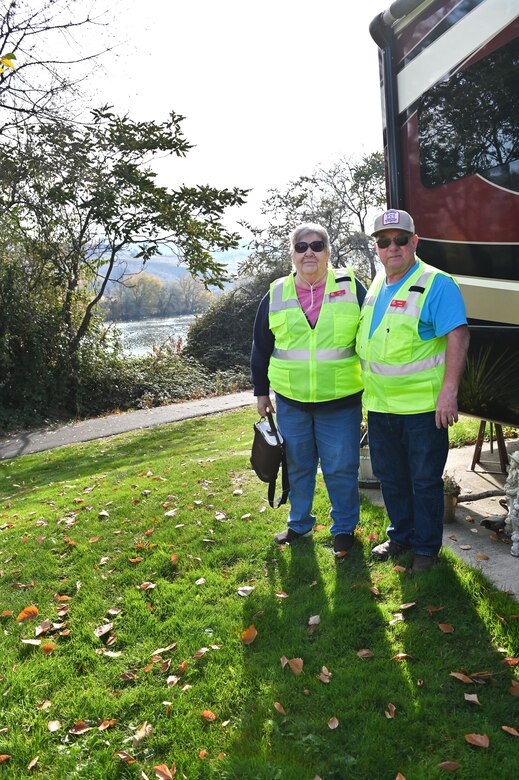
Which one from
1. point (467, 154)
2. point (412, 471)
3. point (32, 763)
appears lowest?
point (32, 763)

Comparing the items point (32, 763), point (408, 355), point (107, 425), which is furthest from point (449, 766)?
point (107, 425)

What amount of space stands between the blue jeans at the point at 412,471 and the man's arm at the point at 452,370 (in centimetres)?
17

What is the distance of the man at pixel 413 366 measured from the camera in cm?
343

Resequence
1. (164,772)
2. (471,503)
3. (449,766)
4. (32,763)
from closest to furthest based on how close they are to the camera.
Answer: (449,766), (164,772), (32,763), (471,503)

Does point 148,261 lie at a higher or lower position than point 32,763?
higher

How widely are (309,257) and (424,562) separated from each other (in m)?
1.98

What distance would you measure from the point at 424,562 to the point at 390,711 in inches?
47.6

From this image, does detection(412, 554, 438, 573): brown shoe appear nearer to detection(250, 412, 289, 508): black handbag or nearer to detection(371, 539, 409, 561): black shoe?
detection(371, 539, 409, 561): black shoe

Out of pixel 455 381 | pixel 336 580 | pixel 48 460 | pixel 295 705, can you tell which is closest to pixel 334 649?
pixel 295 705

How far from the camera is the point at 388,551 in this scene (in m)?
4.12

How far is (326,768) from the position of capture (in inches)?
98.3

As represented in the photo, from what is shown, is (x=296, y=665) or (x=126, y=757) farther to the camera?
(x=296, y=665)

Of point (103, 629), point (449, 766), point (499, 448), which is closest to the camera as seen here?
point (449, 766)

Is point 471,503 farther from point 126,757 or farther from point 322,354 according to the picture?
point 126,757
